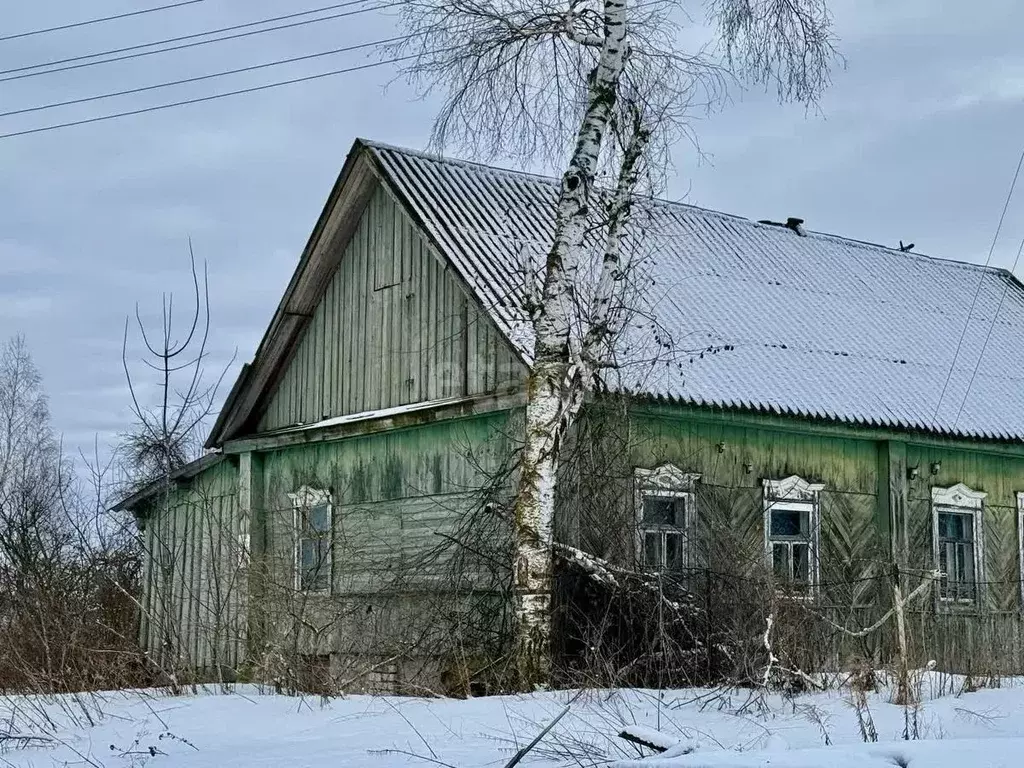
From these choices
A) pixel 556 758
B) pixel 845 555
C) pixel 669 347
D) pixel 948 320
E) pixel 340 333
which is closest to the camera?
pixel 556 758

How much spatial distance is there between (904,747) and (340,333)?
535 inches

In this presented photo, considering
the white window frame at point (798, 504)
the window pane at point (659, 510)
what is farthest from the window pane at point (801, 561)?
the window pane at point (659, 510)

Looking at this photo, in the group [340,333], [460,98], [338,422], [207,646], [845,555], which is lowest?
[207,646]

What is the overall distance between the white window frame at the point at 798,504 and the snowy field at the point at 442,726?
453cm

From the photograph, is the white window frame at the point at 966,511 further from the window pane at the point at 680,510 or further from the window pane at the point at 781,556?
the window pane at the point at 680,510

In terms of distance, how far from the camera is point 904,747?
5180 millimetres

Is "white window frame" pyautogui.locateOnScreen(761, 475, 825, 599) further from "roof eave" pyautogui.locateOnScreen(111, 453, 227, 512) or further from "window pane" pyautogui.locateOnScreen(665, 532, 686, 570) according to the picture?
"roof eave" pyautogui.locateOnScreen(111, 453, 227, 512)

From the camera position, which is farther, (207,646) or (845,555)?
(207,646)

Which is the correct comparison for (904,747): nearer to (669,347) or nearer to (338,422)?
(669,347)

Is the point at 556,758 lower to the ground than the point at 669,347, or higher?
lower

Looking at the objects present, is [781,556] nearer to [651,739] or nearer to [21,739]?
[21,739]

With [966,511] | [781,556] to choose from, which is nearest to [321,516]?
[781,556]

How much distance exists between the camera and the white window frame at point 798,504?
1627cm

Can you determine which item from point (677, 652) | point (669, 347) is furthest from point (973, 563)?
point (677, 652)
